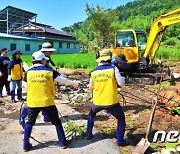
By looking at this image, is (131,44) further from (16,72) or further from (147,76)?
(16,72)

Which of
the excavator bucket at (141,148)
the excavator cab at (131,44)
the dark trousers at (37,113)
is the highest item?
the excavator cab at (131,44)

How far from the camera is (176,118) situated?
21.6 feet

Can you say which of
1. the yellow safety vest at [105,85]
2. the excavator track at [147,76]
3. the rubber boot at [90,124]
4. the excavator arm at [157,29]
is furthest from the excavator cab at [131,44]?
the yellow safety vest at [105,85]

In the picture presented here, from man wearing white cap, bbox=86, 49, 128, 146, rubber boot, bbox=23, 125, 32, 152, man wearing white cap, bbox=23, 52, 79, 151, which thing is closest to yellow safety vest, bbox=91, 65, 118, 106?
man wearing white cap, bbox=86, 49, 128, 146

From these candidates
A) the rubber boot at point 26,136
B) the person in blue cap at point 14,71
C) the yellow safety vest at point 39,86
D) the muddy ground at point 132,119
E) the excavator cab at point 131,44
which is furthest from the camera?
the excavator cab at point 131,44

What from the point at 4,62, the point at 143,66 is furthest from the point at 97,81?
the point at 143,66

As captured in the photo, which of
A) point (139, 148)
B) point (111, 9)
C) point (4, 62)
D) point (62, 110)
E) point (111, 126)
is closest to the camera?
point (139, 148)

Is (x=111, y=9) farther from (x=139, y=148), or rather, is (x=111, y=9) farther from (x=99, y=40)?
(x=139, y=148)

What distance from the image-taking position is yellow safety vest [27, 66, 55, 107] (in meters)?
4.79

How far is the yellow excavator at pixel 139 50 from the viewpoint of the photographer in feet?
41.2

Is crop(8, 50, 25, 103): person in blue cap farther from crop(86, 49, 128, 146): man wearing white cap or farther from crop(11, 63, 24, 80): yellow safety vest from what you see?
crop(86, 49, 128, 146): man wearing white cap

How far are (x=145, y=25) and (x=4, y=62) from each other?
65643 millimetres

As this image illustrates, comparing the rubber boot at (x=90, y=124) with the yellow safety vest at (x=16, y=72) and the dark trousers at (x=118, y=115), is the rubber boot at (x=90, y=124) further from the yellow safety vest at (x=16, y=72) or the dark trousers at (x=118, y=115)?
the yellow safety vest at (x=16, y=72)

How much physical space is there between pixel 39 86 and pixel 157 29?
354 inches
